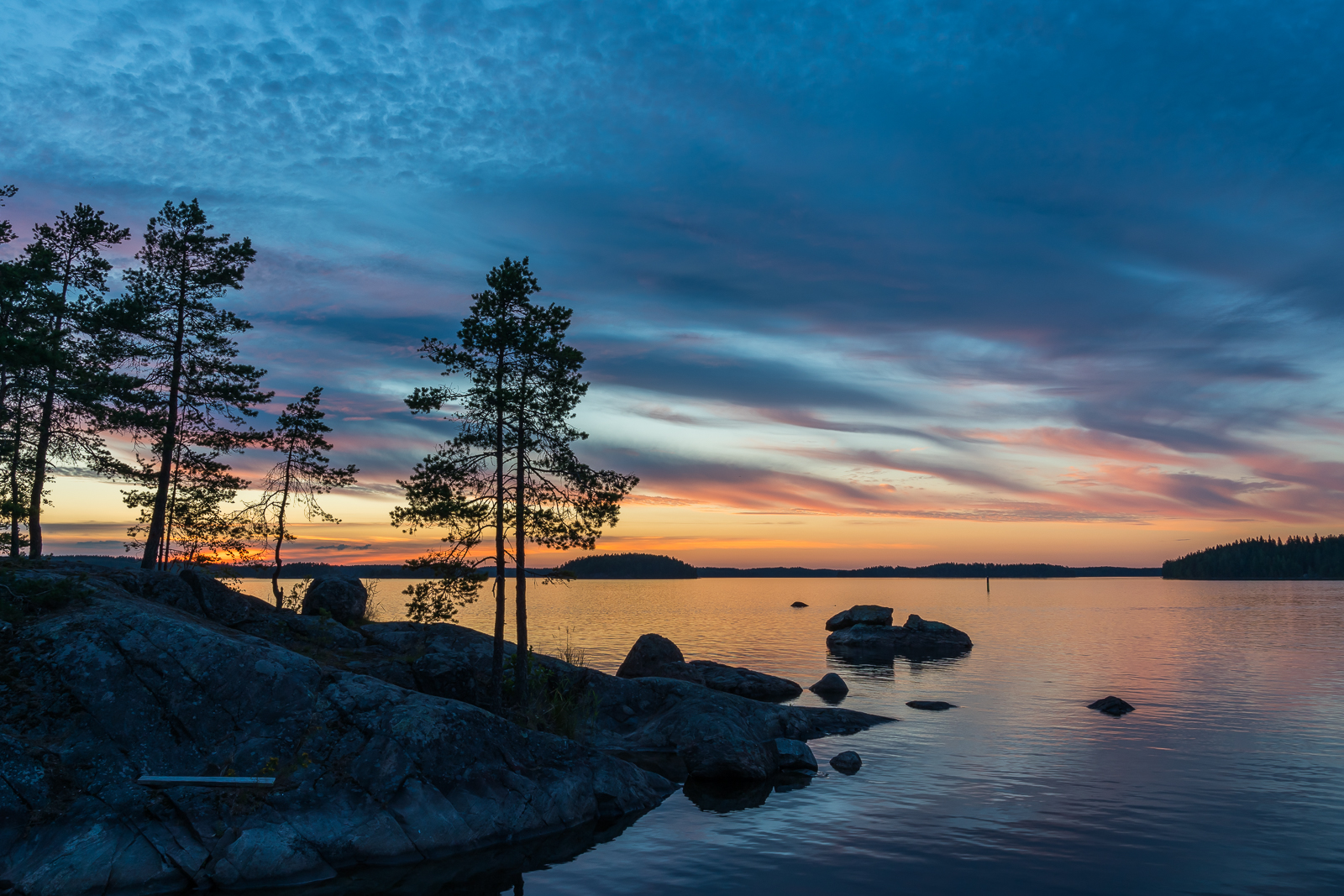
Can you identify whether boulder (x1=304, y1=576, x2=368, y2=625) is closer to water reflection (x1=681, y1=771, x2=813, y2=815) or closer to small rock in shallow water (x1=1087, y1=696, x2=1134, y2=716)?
water reflection (x1=681, y1=771, x2=813, y2=815)

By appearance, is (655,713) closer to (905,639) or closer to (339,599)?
(339,599)

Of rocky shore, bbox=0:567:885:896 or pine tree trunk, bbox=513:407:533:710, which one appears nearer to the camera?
rocky shore, bbox=0:567:885:896

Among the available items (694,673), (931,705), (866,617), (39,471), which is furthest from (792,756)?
(866,617)

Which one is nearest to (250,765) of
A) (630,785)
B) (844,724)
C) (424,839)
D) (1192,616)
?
(424,839)

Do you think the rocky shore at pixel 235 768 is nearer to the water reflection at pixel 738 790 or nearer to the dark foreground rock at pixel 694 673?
the water reflection at pixel 738 790

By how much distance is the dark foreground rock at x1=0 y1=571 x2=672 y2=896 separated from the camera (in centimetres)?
1466

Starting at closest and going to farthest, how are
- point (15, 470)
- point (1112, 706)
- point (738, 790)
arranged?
1. point (738, 790)
2. point (15, 470)
3. point (1112, 706)

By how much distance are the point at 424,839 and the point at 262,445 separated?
95.7ft

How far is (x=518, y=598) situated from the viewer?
27.7m

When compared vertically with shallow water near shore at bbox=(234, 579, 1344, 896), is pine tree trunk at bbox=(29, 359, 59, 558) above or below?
above

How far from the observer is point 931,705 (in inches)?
1500

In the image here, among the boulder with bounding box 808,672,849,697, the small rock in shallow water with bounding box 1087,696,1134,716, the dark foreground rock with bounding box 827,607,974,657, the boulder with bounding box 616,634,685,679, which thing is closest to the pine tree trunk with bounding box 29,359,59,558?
the boulder with bounding box 616,634,685,679

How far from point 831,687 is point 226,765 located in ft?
112

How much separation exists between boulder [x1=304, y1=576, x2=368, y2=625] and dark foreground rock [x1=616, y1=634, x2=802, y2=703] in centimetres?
1340
